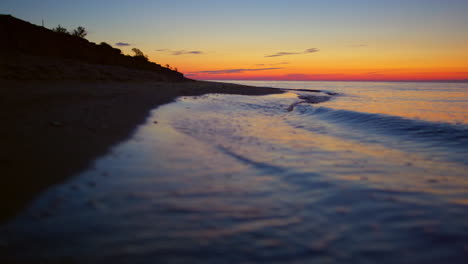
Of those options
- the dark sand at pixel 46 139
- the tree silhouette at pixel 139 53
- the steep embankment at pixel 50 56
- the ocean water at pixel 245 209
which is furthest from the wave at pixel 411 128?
the tree silhouette at pixel 139 53

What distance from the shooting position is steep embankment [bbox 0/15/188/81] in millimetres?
14324

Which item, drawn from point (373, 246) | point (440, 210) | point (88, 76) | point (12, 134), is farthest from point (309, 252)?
point (88, 76)

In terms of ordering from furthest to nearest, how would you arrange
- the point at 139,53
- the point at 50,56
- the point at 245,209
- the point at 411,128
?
the point at 139,53, the point at 50,56, the point at 411,128, the point at 245,209

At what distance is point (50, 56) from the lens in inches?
831

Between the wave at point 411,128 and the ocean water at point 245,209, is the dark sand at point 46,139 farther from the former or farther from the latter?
the wave at point 411,128

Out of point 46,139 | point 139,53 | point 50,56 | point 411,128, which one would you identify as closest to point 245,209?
point 46,139

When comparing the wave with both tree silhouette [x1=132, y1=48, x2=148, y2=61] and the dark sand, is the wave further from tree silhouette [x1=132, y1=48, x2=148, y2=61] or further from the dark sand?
tree silhouette [x1=132, y1=48, x2=148, y2=61]

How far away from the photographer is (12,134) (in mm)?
4336

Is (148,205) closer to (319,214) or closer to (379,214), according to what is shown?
(319,214)

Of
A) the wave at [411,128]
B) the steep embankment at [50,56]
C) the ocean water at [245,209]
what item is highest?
the steep embankment at [50,56]

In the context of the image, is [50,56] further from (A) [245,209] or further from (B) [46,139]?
(A) [245,209]

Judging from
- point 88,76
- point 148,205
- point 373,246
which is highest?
point 88,76

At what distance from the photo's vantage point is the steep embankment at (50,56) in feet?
47.0

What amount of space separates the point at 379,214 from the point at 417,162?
3.19m
